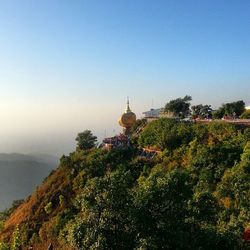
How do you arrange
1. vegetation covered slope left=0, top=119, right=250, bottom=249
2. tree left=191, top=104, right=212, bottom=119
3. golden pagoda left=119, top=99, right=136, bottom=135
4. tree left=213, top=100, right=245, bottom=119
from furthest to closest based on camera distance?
golden pagoda left=119, top=99, right=136, bottom=135
tree left=191, top=104, right=212, bottom=119
tree left=213, top=100, right=245, bottom=119
vegetation covered slope left=0, top=119, right=250, bottom=249

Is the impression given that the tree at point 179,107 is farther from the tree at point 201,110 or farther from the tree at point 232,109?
the tree at point 232,109

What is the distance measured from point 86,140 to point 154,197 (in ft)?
106

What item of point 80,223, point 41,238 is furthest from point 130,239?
point 41,238

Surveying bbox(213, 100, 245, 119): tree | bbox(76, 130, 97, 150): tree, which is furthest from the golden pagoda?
bbox(213, 100, 245, 119): tree

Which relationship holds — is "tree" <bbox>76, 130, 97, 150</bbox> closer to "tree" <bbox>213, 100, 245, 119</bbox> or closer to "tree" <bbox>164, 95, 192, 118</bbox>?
"tree" <bbox>164, 95, 192, 118</bbox>

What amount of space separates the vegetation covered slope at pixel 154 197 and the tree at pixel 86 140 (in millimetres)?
3537

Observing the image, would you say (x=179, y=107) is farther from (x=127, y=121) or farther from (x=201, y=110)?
(x=127, y=121)

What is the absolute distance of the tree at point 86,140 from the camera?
43.7 meters

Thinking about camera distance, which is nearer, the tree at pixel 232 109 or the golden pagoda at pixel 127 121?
the tree at pixel 232 109

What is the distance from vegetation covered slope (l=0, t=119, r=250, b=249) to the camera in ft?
37.5

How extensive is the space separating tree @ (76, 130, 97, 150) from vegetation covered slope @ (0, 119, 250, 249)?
3.54 m

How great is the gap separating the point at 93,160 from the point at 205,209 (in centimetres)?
2275

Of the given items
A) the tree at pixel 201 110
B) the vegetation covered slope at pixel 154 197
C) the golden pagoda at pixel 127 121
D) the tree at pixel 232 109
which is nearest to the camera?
the vegetation covered slope at pixel 154 197

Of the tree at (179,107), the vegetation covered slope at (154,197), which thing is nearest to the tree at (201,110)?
the tree at (179,107)
